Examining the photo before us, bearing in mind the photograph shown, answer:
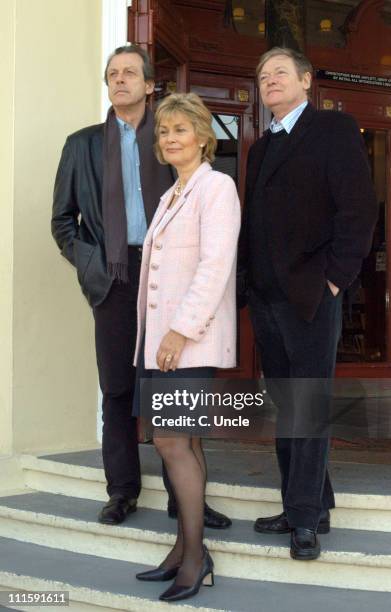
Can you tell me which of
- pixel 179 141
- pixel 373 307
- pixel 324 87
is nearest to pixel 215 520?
pixel 179 141

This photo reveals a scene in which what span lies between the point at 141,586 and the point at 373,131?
4.88 m

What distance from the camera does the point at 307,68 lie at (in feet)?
11.3

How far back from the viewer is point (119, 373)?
3.89 meters

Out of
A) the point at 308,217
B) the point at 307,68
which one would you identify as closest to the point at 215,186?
the point at 308,217

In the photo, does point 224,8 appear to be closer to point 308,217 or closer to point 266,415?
point 266,415

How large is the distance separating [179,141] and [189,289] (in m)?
0.54

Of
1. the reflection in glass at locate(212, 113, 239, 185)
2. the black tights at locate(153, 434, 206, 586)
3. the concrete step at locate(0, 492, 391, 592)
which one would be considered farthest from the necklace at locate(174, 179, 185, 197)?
the reflection in glass at locate(212, 113, 239, 185)

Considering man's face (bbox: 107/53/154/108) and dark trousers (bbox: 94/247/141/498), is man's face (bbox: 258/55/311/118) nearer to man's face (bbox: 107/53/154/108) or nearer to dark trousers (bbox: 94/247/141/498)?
man's face (bbox: 107/53/154/108)

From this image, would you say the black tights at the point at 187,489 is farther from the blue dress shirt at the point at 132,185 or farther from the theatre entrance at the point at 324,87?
the theatre entrance at the point at 324,87

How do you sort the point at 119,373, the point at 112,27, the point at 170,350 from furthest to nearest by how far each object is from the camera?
the point at 112,27
the point at 119,373
the point at 170,350

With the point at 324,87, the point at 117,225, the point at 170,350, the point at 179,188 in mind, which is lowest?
the point at 170,350

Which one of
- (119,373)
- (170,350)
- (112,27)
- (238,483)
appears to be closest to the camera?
(170,350)

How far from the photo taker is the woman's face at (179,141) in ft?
10.6

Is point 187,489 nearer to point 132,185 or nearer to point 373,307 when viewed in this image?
point 132,185
